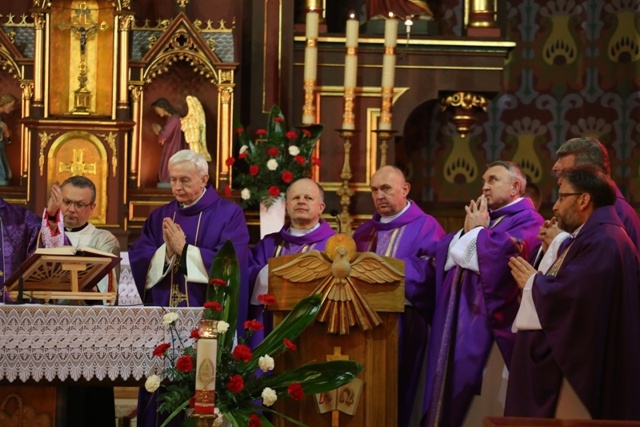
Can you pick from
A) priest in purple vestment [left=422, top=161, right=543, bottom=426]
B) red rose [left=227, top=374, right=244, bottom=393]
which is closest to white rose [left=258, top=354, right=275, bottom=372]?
red rose [left=227, top=374, right=244, bottom=393]

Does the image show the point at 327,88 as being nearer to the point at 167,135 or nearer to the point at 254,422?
the point at 167,135

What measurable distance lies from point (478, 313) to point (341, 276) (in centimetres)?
85

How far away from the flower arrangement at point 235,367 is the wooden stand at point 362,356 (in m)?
0.16

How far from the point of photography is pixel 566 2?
1008cm

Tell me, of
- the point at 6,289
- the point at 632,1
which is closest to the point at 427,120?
the point at 632,1

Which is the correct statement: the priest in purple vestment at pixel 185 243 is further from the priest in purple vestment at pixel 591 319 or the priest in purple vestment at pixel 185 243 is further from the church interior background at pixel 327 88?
the priest in purple vestment at pixel 591 319

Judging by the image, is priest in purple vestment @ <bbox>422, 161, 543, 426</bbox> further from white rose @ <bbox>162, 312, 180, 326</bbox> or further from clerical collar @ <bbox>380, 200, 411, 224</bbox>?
white rose @ <bbox>162, 312, 180, 326</bbox>

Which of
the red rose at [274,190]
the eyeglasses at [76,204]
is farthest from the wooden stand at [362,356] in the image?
the red rose at [274,190]

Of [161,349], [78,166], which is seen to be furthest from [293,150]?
[161,349]

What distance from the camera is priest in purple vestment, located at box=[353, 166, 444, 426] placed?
685 centimetres

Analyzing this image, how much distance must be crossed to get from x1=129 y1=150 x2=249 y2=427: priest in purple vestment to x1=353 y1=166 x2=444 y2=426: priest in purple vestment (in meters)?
0.85

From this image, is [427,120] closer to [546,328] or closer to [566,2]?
[566,2]

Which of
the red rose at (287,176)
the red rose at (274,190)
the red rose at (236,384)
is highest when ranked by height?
the red rose at (287,176)

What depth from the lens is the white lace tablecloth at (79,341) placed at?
5.71 meters
